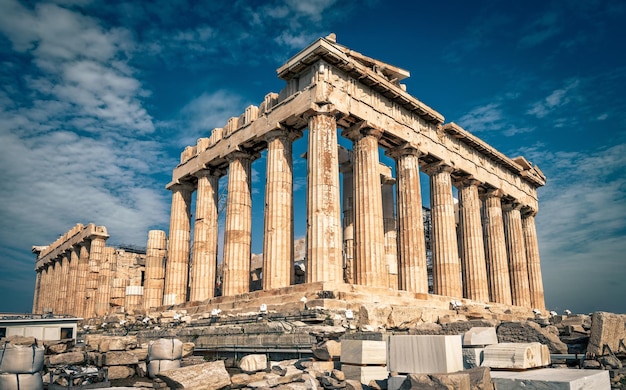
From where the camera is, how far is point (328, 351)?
11305 mm

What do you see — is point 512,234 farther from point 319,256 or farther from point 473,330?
point 473,330

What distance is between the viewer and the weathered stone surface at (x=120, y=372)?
12031 millimetres

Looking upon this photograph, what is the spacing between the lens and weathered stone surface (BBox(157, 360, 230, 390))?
357 inches

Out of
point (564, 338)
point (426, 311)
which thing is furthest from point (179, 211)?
point (564, 338)

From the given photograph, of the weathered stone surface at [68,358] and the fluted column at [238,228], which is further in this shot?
the fluted column at [238,228]

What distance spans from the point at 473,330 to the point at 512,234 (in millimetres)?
27820

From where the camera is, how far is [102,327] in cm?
2647

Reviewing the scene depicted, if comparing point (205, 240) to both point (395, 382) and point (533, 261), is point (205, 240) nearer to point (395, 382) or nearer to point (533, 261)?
point (395, 382)

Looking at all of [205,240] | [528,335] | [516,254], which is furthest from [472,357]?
[516,254]

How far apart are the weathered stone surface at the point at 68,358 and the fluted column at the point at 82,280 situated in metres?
32.0

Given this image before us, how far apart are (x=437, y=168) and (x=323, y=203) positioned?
10342mm

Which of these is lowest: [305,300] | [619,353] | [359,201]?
[619,353]

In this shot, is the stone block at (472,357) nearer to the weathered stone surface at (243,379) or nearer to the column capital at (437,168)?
the weathered stone surface at (243,379)

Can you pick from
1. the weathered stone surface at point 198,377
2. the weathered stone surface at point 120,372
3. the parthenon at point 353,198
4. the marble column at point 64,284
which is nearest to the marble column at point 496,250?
the parthenon at point 353,198
